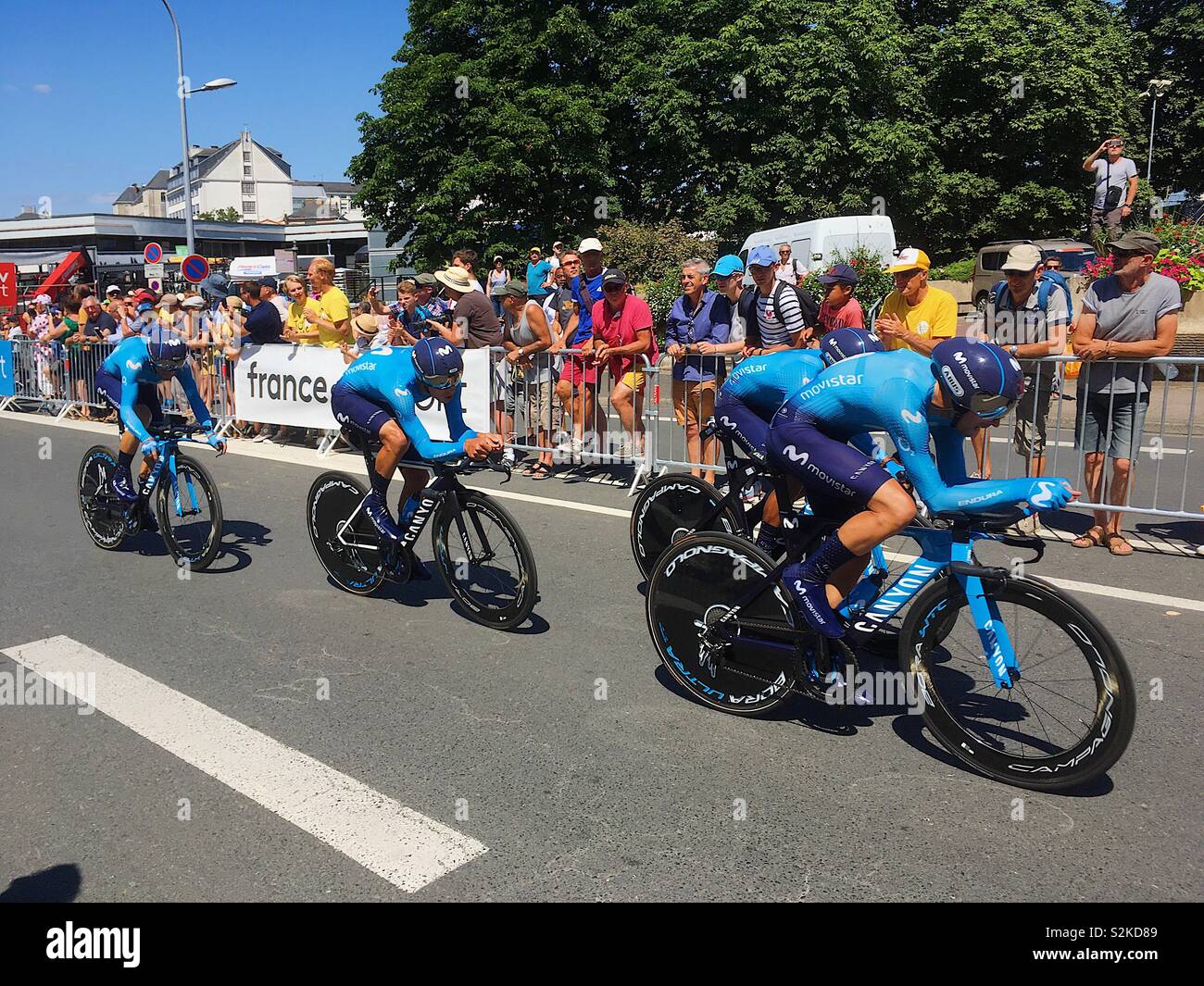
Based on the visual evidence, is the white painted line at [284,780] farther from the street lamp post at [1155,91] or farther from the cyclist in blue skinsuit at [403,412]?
the street lamp post at [1155,91]

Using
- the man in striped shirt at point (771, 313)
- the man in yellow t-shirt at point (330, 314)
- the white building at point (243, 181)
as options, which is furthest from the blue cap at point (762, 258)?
the white building at point (243, 181)

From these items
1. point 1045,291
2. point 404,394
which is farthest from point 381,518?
point 1045,291

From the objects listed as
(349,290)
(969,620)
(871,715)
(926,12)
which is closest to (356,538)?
(871,715)

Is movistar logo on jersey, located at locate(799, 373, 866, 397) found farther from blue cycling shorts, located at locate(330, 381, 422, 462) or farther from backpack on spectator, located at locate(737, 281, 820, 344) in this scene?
backpack on spectator, located at locate(737, 281, 820, 344)

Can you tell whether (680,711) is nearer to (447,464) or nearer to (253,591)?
(447,464)

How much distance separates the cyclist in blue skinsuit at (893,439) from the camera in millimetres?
3611

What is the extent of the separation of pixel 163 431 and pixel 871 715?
509 cm

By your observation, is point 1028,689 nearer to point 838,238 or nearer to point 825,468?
point 825,468

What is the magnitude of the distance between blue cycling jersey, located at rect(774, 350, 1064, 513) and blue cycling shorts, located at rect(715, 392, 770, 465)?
96 centimetres

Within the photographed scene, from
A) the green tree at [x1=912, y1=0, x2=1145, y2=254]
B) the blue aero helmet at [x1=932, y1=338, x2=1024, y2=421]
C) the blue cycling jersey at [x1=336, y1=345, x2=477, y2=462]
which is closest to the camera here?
the blue aero helmet at [x1=932, y1=338, x2=1024, y2=421]

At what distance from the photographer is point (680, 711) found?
446 cm

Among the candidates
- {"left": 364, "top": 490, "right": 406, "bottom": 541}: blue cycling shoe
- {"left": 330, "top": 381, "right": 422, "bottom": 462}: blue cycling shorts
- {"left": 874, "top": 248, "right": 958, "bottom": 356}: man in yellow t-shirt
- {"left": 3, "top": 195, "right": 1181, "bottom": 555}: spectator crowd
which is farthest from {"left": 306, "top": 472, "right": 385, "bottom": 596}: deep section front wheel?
{"left": 874, "top": 248, "right": 958, "bottom": 356}: man in yellow t-shirt

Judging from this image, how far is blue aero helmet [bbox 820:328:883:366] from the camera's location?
4.98 m

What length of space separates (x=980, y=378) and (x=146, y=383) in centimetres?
568
